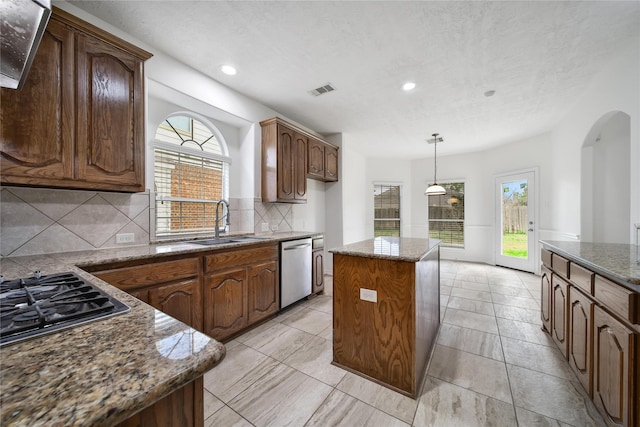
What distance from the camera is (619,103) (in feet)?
7.90

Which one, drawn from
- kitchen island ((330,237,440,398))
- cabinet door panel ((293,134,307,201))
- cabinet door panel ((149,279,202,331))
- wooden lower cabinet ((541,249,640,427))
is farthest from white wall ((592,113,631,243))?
cabinet door panel ((149,279,202,331))

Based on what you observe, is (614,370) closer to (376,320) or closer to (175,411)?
(376,320)

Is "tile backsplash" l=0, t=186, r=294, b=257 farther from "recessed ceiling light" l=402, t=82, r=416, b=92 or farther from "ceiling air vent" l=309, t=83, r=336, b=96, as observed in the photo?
"recessed ceiling light" l=402, t=82, r=416, b=92

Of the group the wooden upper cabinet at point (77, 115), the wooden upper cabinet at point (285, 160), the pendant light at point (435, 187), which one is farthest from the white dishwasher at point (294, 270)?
the pendant light at point (435, 187)

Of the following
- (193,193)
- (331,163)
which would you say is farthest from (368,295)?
A: (331,163)

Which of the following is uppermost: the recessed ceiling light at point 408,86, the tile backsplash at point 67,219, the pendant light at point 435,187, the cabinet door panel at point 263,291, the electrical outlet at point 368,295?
the recessed ceiling light at point 408,86

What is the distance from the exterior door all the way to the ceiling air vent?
14.2ft

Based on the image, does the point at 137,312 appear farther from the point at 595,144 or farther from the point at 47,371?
the point at 595,144

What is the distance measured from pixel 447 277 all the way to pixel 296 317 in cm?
317

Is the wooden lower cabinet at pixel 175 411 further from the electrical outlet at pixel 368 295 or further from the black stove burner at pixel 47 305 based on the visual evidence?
the electrical outlet at pixel 368 295

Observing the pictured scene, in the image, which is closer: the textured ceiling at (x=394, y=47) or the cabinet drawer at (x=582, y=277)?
the cabinet drawer at (x=582, y=277)

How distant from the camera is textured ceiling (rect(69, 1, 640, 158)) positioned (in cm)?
188

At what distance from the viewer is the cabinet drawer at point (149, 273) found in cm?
162

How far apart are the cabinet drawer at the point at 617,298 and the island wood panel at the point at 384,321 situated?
35.8 inches
